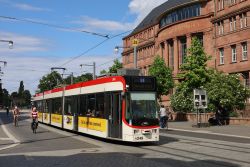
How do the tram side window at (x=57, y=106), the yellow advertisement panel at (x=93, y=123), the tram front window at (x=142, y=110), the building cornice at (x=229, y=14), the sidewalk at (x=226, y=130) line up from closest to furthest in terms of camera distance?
1. the tram front window at (x=142, y=110)
2. the yellow advertisement panel at (x=93, y=123)
3. the sidewalk at (x=226, y=130)
4. the tram side window at (x=57, y=106)
5. the building cornice at (x=229, y=14)

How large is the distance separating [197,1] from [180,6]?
14.9ft

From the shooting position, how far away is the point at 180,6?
65625 mm

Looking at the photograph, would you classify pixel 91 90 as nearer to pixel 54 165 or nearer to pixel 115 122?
pixel 115 122

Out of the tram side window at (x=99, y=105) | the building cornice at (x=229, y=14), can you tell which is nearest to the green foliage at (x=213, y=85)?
the building cornice at (x=229, y=14)

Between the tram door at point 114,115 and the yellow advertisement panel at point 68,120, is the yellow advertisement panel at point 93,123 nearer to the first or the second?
the tram door at point 114,115

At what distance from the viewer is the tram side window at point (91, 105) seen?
21.6m

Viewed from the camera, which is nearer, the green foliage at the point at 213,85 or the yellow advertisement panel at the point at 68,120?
the yellow advertisement panel at the point at 68,120

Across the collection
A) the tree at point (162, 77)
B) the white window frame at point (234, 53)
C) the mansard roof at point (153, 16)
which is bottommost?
the tree at point (162, 77)

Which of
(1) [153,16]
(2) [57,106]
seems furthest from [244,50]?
(1) [153,16]

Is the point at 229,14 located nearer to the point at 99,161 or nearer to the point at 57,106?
the point at 57,106

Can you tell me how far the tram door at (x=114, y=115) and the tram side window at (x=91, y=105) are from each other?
242cm

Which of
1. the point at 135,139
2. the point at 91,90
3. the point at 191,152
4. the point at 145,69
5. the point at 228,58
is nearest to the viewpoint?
the point at 191,152

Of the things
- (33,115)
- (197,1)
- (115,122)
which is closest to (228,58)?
(197,1)

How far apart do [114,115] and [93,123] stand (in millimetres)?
2981
